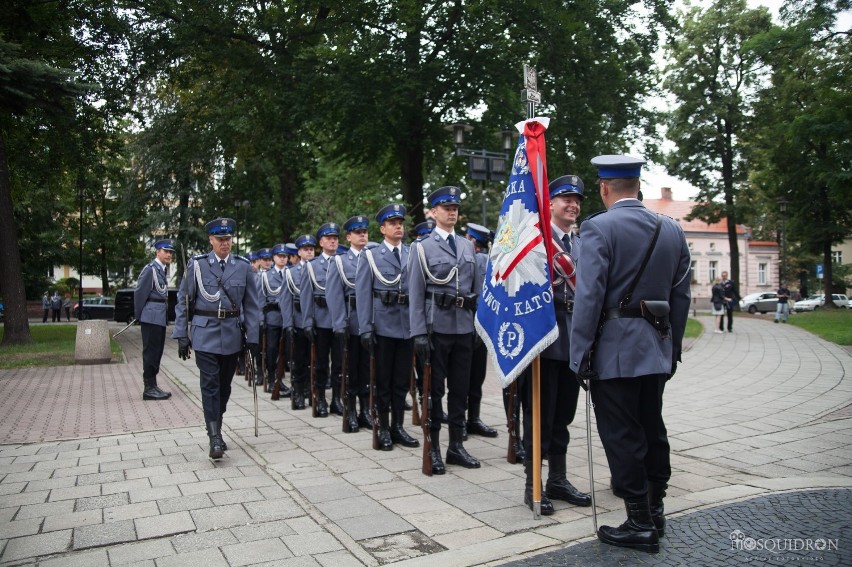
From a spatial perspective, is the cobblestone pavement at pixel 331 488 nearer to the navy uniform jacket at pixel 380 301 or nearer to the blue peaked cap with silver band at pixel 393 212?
the navy uniform jacket at pixel 380 301

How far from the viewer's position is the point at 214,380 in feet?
22.6

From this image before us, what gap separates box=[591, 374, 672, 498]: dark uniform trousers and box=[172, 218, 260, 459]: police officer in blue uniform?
3.84m

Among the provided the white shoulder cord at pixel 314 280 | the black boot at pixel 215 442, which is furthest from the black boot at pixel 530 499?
the white shoulder cord at pixel 314 280

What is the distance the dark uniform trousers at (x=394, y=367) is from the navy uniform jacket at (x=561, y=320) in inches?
80.9

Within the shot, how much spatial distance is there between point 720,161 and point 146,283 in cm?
3753

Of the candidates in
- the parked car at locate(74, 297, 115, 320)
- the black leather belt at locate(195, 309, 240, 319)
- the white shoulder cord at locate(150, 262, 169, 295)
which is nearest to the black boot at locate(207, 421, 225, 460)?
the black leather belt at locate(195, 309, 240, 319)

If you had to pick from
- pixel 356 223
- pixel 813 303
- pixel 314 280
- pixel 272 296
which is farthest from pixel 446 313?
pixel 813 303

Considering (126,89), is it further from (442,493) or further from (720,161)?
(720,161)

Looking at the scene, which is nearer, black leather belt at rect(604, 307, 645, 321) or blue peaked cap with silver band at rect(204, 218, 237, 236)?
black leather belt at rect(604, 307, 645, 321)

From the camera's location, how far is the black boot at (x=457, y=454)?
6203 millimetres

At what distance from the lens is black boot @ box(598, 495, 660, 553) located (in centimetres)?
409

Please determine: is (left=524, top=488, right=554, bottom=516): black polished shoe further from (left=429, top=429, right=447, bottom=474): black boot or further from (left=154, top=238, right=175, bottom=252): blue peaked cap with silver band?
(left=154, top=238, right=175, bottom=252): blue peaked cap with silver band

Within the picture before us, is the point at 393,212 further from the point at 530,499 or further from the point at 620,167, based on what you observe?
the point at 530,499

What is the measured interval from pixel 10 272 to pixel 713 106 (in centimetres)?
3467
